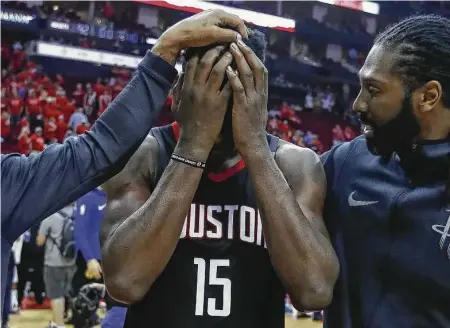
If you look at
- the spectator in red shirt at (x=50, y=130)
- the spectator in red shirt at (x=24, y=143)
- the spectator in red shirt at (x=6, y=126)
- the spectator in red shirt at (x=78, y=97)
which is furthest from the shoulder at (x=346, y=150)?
the spectator in red shirt at (x=78, y=97)

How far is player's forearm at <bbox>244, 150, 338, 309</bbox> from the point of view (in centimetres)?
154

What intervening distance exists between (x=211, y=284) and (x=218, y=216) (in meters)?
0.19

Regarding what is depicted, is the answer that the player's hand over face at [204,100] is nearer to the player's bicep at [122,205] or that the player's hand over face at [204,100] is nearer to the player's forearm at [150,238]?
the player's forearm at [150,238]

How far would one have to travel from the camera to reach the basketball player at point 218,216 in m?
1.54

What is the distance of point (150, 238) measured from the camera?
154 cm

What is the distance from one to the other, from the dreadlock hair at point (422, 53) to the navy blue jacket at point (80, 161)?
586mm

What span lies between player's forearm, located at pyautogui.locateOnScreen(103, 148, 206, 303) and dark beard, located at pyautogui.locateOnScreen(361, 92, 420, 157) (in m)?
0.46

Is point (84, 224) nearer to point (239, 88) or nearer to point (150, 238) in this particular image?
point (150, 238)

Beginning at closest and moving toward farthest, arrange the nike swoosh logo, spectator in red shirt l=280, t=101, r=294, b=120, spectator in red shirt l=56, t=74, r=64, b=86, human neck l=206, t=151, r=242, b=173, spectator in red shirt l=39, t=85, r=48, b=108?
1. the nike swoosh logo
2. human neck l=206, t=151, r=242, b=173
3. spectator in red shirt l=39, t=85, r=48, b=108
4. spectator in red shirt l=56, t=74, r=64, b=86
5. spectator in red shirt l=280, t=101, r=294, b=120

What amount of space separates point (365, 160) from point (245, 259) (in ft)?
1.43

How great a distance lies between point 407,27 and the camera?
5.41ft

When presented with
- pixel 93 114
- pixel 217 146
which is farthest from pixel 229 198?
pixel 93 114

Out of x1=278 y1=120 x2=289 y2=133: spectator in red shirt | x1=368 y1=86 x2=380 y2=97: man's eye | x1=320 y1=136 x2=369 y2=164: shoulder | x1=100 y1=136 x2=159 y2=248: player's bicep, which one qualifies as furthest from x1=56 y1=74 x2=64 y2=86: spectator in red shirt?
x1=368 y1=86 x2=380 y2=97: man's eye

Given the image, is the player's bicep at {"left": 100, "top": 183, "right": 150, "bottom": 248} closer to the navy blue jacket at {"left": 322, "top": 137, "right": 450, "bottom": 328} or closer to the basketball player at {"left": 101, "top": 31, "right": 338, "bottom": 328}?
the basketball player at {"left": 101, "top": 31, "right": 338, "bottom": 328}
